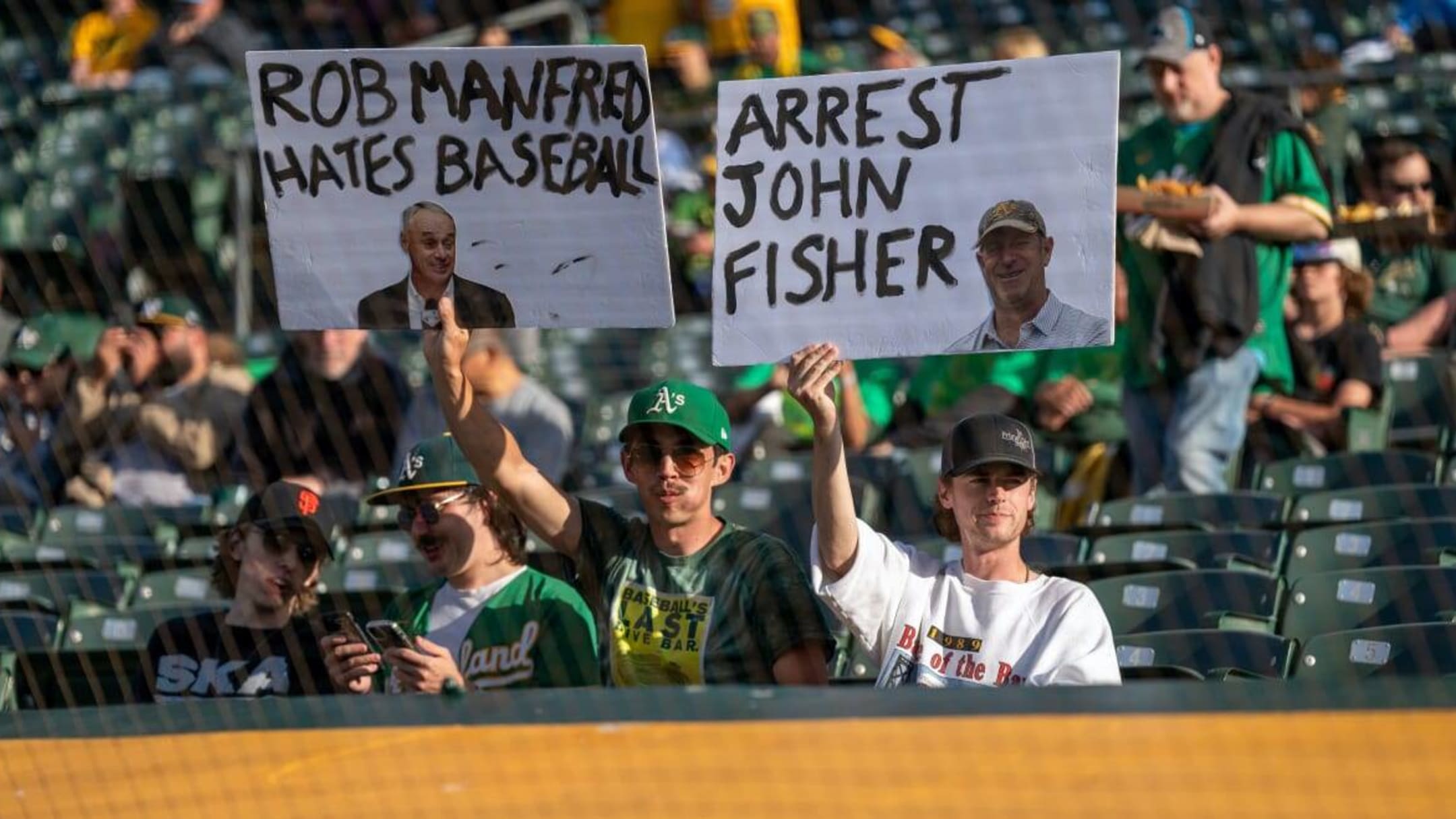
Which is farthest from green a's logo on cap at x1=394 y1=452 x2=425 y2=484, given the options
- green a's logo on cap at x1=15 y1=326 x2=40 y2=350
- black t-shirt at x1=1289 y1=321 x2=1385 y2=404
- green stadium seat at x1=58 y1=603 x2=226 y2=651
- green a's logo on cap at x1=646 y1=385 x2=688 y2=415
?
green a's logo on cap at x1=15 y1=326 x2=40 y2=350

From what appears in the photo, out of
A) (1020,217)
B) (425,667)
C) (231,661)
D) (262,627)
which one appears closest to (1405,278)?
(1020,217)

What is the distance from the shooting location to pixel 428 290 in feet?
16.4

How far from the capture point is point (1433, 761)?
3.64 metres

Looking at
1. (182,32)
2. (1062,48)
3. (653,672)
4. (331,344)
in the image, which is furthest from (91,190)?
(653,672)

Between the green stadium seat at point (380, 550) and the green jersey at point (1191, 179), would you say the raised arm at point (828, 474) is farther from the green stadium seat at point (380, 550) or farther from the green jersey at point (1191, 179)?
the green stadium seat at point (380, 550)

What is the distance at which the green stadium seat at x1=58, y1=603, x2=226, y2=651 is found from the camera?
6.81m

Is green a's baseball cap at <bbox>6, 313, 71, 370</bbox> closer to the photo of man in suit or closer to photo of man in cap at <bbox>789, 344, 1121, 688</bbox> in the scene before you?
the photo of man in suit

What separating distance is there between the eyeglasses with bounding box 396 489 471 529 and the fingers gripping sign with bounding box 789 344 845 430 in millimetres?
1133

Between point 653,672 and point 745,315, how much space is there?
82 cm

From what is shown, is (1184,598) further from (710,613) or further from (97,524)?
(97,524)

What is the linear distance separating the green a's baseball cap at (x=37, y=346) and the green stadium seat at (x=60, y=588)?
1.84m

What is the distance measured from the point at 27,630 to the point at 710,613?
10.1ft

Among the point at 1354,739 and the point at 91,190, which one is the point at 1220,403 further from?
the point at 91,190

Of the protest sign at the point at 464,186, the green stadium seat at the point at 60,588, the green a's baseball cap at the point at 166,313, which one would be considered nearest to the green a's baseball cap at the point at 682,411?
the protest sign at the point at 464,186
